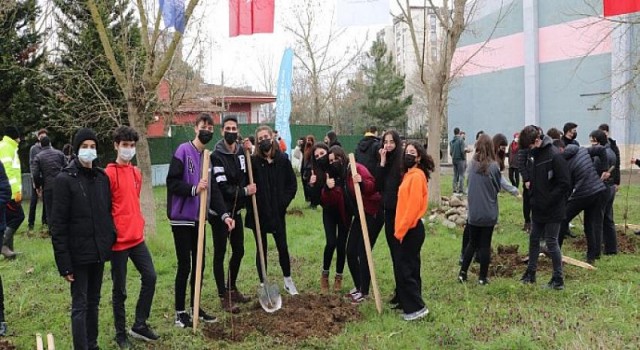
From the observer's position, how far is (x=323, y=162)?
659 centimetres

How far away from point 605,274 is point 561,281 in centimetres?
112

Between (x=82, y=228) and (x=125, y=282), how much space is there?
0.88 metres

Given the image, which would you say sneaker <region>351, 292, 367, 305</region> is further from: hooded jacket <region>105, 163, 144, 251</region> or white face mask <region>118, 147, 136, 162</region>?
white face mask <region>118, 147, 136, 162</region>

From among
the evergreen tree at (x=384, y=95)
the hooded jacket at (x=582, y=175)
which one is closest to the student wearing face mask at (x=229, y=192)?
the hooded jacket at (x=582, y=175)

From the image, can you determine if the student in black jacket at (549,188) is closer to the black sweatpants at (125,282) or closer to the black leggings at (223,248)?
the black leggings at (223,248)

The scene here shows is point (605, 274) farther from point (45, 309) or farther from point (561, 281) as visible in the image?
point (45, 309)

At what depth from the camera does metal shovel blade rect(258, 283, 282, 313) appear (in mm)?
5926

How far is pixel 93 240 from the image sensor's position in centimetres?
445

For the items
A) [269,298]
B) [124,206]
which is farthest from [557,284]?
[124,206]

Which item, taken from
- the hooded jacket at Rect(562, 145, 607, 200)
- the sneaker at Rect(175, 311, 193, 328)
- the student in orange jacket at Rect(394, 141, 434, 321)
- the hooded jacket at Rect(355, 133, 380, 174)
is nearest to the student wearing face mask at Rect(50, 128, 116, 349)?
the sneaker at Rect(175, 311, 193, 328)

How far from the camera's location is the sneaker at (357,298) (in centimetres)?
628

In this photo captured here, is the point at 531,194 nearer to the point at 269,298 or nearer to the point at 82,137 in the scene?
the point at 269,298

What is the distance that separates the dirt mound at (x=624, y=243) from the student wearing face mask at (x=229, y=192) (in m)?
5.72

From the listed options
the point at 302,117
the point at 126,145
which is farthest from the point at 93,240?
the point at 302,117
